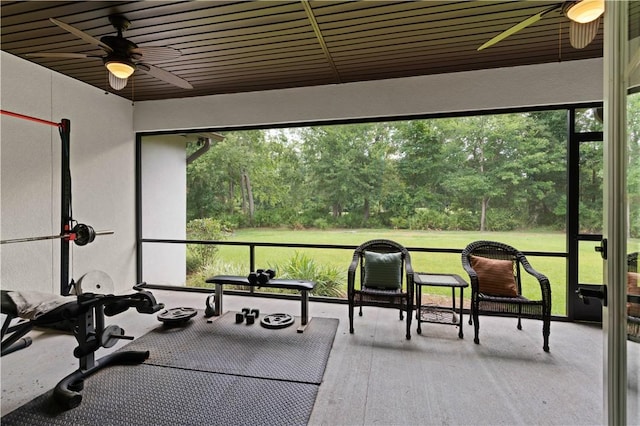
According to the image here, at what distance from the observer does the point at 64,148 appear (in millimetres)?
2721

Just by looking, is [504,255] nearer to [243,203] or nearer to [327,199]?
[327,199]

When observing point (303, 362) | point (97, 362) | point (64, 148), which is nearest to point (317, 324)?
point (303, 362)

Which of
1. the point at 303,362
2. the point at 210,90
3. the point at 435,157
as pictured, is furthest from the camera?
the point at 435,157

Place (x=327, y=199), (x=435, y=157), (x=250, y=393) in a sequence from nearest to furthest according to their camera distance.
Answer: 1. (x=250, y=393)
2. (x=435, y=157)
3. (x=327, y=199)

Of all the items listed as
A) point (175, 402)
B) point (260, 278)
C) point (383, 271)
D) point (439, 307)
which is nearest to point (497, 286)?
point (439, 307)

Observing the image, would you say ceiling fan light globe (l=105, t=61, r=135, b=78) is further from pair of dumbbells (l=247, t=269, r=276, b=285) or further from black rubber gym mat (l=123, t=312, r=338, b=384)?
black rubber gym mat (l=123, t=312, r=338, b=384)

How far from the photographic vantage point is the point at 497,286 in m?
2.88

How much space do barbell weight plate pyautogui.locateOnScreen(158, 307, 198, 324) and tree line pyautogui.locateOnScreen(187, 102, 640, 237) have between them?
3.03m

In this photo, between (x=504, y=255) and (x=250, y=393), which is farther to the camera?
(x=504, y=255)

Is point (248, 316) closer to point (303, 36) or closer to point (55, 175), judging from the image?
point (55, 175)

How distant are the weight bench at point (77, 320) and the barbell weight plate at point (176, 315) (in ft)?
2.35

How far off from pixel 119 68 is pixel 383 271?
3.18 meters

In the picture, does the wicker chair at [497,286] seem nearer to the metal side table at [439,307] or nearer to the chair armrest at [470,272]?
the chair armrest at [470,272]

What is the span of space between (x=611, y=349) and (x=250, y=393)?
6.47 feet
